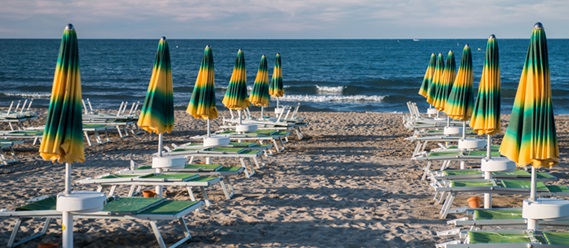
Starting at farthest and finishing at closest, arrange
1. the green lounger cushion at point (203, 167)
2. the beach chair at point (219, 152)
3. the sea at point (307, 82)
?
the sea at point (307, 82) < the beach chair at point (219, 152) < the green lounger cushion at point (203, 167)

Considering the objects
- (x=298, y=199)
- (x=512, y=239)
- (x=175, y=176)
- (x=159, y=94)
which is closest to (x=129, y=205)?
(x=175, y=176)

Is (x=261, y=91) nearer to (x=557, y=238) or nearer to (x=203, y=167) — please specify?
(x=203, y=167)

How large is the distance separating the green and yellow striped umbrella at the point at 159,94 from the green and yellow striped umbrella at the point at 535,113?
3.92 m

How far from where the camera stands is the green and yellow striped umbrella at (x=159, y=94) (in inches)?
311

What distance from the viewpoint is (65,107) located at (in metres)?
5.55

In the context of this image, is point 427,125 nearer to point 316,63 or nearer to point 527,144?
point 527,144

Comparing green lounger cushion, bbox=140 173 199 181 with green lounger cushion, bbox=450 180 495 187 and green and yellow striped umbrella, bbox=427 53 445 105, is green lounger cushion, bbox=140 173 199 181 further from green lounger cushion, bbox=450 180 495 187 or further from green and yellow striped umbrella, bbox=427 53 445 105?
green and yellow striped umbrella, bbox=427 53 445 105

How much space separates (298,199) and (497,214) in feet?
9.77

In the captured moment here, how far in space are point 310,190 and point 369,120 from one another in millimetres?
10209

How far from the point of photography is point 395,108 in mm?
27438

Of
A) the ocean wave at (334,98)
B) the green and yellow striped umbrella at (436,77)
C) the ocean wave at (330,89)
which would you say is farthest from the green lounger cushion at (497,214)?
the ocean wave at (330,89)

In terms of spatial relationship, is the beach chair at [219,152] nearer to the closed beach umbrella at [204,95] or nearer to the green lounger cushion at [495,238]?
the closed beach umbrella at [204,95]

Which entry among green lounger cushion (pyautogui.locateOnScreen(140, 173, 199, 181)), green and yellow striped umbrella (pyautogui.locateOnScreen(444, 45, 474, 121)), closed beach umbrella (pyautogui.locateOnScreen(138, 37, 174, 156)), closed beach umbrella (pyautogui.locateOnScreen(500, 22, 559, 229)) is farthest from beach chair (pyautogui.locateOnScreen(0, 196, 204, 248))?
green and yellow striped umbrella (pyautogui.locateOnScreen(444, 45, 474, 121))

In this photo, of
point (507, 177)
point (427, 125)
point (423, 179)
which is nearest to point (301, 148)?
point (427, 125)
